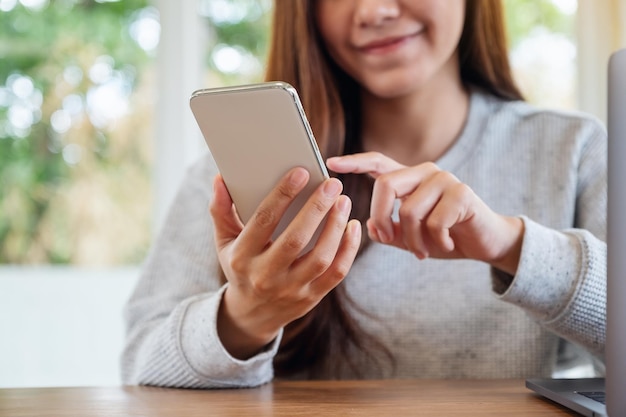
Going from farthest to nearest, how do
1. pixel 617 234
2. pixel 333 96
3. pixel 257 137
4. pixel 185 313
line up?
pixel 333 96, pixel 185 313, pixel 257 137, pixel 617 234

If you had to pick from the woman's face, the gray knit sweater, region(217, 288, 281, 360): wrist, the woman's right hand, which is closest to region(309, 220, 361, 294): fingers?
the woman's right hand

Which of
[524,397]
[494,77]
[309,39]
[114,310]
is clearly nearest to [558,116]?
[494,77]

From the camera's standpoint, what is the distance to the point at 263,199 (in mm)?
809

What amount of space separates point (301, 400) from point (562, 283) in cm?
36

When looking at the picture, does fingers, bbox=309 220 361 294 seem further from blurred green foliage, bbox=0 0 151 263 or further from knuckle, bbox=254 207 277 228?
blurred green foliage, bbox=0 0 151 263

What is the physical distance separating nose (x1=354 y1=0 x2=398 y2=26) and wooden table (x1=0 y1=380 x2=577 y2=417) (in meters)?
0.55

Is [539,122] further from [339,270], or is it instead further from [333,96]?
[339,270]

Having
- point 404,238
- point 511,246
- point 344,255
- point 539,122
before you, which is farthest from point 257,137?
point 539,122

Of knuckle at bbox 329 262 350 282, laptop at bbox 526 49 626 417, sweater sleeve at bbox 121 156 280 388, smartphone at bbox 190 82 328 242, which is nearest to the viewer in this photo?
laptop at bbox 526 49 626 417

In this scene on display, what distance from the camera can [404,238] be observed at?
92 cm

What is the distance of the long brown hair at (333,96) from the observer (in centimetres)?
120

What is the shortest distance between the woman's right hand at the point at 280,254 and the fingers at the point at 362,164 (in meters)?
0.09

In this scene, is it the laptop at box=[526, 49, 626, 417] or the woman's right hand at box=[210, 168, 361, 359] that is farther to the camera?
the woman's right hand at box=[210, 168, 361, 359]

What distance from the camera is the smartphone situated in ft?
2.34
